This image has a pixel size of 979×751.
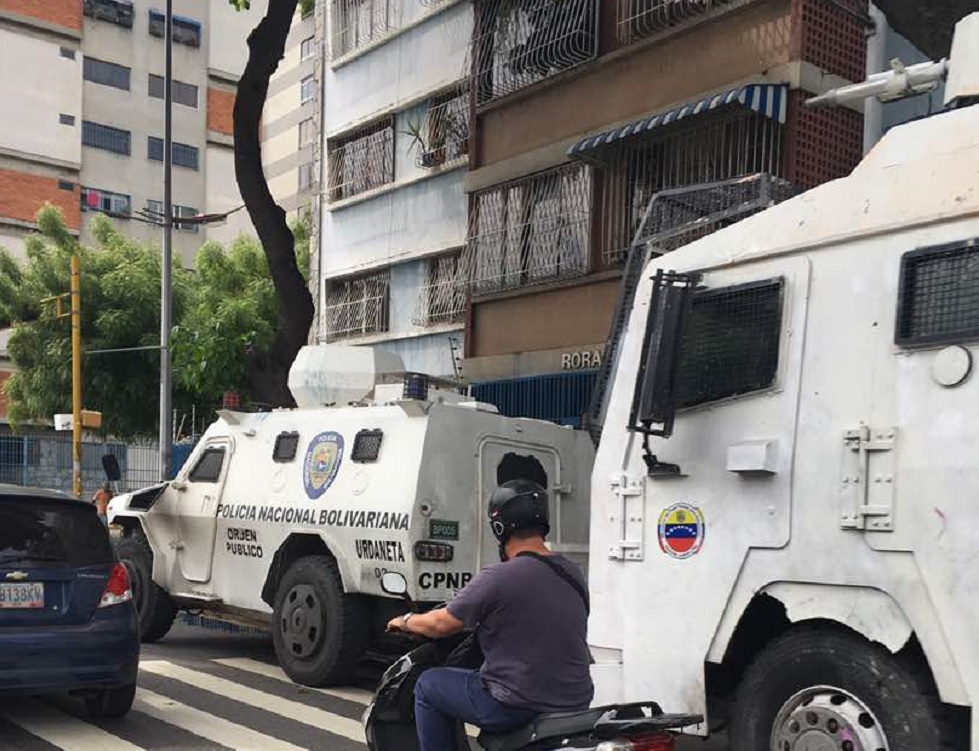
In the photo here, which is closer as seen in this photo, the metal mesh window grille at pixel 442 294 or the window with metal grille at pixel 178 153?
the metal mesh window grille at pixel 442 294

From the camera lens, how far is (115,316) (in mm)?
25969

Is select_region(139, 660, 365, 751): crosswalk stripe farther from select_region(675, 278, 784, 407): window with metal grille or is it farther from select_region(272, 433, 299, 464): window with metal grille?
select_region(675, 278, 784, 407): window with metal grille

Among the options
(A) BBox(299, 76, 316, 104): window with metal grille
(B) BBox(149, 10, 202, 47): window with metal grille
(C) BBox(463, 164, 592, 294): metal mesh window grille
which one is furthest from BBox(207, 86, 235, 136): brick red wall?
(C) BBox(463, 164, 592, 294): metal mesh window grille

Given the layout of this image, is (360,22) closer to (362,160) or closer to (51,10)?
(362,160)

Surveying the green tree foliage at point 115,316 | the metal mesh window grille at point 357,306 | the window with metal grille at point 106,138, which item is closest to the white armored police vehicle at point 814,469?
the metal mesh window grille at point 357,306

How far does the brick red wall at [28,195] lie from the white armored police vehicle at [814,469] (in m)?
44.1

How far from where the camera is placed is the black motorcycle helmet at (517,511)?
395 centimetres

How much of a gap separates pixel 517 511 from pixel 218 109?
52.9m

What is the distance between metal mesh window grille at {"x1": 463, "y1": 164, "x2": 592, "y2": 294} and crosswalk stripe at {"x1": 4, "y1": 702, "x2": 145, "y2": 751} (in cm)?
880

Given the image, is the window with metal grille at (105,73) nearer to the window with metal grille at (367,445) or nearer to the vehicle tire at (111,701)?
the window with metal grille at (367,445)

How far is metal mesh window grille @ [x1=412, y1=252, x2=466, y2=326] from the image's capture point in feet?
57.4

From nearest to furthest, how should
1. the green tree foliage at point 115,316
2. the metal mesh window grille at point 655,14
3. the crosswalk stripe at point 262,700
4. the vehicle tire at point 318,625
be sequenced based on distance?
the crosswalk stripe at point 262,700, the vehicle tire at point 318,625, the metal mesh window grille at point 655,14, the green tree foliage at point 115,316

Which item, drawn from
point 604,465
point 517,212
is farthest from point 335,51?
point 604,465

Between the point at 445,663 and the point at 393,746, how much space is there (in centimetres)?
35
